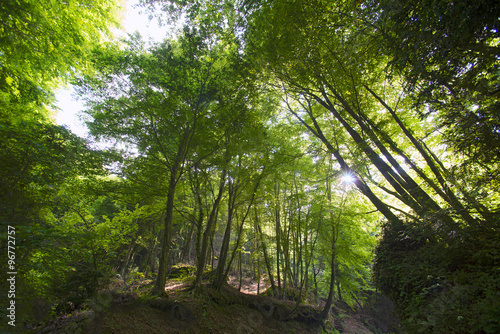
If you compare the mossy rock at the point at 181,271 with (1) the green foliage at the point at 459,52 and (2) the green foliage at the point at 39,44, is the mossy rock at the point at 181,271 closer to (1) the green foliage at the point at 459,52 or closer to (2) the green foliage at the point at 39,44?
(2) the green foliage at the point at 39,44

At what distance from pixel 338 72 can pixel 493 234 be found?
4118 mm

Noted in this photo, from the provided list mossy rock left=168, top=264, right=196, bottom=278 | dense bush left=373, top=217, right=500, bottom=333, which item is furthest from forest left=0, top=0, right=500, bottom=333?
mossy rock left=168, top=264, right=196, bottom=278

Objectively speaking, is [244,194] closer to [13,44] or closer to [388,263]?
[388,263]

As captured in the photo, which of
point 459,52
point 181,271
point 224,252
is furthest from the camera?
point 181,271

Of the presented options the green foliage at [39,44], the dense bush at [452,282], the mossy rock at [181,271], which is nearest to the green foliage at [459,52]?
the dense bush at [452,282]

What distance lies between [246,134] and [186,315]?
18.2 ft

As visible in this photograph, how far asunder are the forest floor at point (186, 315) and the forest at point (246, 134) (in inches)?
2.5

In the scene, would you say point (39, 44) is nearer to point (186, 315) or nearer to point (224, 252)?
point (224, 252)

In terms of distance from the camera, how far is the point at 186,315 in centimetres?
506

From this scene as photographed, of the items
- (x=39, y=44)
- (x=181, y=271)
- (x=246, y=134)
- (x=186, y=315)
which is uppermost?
(x=39, y=44)

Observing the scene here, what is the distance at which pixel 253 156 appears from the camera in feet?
22.7

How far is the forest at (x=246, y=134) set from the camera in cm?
246

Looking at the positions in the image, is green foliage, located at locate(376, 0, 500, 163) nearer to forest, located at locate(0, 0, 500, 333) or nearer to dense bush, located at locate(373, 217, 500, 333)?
forest, located at locate(0, 0, 500, 333)

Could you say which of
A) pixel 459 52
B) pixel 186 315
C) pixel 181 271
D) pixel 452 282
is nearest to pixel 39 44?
pixel 186 315
